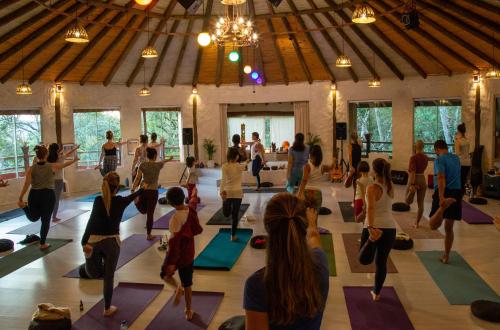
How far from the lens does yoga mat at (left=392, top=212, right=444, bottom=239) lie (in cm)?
852

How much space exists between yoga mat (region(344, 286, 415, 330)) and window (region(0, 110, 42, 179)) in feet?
35.4

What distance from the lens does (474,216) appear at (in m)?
9.87

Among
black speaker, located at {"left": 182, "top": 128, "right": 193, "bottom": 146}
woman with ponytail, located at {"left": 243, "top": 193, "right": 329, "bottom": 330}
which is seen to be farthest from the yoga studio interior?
black speaker, located at {"left": 182, "top": 128, "right": 193, "bottom": 146}

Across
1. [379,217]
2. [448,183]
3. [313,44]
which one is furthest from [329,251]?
[313,44]

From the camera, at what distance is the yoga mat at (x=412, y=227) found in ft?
28.0

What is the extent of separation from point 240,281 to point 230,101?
10399mm

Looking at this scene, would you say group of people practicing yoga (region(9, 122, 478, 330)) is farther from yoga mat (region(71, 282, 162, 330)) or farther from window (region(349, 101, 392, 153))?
window (region(349, 101, 392, 153))

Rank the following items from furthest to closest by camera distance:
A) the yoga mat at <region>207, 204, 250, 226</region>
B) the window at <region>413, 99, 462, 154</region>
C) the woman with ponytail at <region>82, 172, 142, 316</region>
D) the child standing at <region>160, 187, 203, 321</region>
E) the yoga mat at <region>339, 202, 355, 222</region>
Result: the window at <region>413, 99, 462, 154</region> < the yoga mat at <region>339, 202, 355, 222</region> < the yoga mat at <region>207, 204, 250, 226</region> < the woman with ponytail at <region>82, 172, 142, 316</region> < the child standing at <region>160, 187, 203, 321</region>

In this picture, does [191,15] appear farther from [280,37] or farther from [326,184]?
[326,184]

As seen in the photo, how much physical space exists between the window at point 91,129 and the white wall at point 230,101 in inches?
13.7

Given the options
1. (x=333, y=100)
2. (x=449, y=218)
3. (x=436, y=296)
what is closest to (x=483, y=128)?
(x=333, y=100)

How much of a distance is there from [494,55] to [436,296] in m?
8.26

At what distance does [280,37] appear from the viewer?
44.7 feet

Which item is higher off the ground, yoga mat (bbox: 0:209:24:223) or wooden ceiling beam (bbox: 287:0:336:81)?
wooden ceiling beam (bbox: 287:0:336:81)
